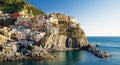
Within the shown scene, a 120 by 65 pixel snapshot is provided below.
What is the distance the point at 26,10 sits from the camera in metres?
167

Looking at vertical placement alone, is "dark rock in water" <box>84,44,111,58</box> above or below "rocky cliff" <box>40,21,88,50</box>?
below

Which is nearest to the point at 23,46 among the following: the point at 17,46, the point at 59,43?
the point at 17,46

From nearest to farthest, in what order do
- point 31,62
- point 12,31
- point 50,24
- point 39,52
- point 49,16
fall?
point 31,62
point 39,52
point 12,31
point 50,24
point 49,16

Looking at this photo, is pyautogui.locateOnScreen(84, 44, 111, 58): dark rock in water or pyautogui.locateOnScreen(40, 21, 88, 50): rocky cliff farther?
pyautogui.locateOnScreen(40, 21, 88, 50): rocky cliff

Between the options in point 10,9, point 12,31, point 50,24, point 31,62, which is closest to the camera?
point 31,62

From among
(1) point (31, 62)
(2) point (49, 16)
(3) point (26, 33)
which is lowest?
(1) point (31, 62)

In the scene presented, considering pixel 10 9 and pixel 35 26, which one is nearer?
pixel 35 26

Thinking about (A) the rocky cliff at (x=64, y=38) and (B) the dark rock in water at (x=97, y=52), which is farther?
(A) the rocky cliff at (x=64, y=38)

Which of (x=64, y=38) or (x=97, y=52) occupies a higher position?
(x=64, y=38)

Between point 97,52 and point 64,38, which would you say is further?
point 64,38

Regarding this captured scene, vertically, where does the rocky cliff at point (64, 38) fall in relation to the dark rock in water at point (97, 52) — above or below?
above

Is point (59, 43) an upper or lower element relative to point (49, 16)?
lower

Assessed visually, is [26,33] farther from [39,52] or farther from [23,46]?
[39,52]

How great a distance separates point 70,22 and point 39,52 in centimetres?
5384
